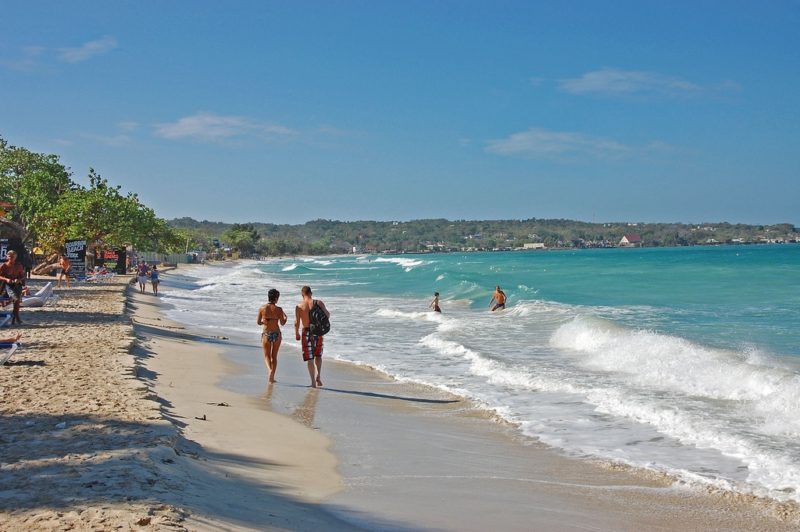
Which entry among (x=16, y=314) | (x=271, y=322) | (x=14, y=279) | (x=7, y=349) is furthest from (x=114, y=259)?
(x=7, y=349)

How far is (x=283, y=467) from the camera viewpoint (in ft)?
22.5

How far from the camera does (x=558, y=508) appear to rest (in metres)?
6.22

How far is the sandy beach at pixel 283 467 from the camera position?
5.02 metres

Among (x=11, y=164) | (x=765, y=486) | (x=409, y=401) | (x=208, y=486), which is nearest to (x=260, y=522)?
(x=208, y=486)

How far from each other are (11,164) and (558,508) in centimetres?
5163

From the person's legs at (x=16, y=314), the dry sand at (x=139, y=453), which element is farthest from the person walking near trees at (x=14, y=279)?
the dry sand at (x=139, y=453)

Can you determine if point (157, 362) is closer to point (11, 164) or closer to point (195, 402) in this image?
point (195, 402)

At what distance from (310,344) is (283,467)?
4612 millimetres

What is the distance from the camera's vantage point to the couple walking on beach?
11258mm

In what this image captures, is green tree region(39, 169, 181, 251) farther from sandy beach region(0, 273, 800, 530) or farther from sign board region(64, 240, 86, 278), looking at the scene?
sandy beach region(0, 273, 800, 530)

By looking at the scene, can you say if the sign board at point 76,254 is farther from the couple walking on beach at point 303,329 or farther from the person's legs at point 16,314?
the couple walking on beach at point 303,329

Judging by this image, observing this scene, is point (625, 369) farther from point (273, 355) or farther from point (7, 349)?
point (7, 349)

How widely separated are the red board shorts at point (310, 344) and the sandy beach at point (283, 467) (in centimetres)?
73

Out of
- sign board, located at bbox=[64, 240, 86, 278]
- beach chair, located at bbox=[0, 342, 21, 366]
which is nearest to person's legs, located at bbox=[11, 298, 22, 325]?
beach chair, located at bbox=[0, 342, 21, 366]
